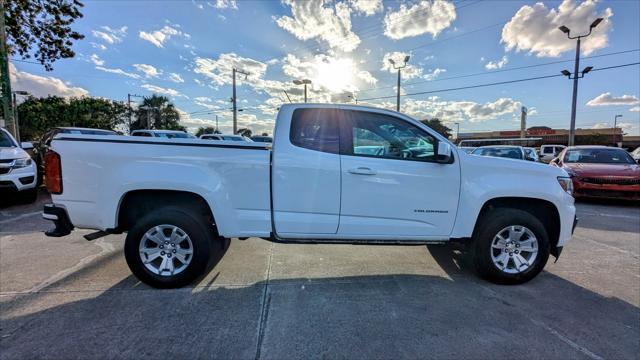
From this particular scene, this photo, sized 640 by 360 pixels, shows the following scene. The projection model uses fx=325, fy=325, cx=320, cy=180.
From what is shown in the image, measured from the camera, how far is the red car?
8.17 meters

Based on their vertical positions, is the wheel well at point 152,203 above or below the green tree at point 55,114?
below

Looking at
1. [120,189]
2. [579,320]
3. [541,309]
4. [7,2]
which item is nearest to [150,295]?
[120,189]

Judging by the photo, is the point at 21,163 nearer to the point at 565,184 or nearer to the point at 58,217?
the point at 58,217

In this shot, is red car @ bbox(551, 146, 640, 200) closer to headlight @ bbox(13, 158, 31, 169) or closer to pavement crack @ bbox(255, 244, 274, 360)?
pavement crack @ bbox(255, 244, 274, 360)

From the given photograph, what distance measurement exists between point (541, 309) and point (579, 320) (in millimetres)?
288

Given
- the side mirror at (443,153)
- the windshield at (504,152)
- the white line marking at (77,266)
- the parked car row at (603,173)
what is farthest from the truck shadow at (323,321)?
the windshield at (504,152)

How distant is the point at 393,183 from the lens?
11.3ft

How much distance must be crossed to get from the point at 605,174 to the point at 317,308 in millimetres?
9200

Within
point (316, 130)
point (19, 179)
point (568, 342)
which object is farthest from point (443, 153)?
point (19, 179)

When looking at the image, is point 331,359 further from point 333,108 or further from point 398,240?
point 333,108

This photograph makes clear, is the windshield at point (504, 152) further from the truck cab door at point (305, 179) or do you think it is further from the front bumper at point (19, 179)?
the front bumper at point (19, 179)

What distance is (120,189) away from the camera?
10.8 ft

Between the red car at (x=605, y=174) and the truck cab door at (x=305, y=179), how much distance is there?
27.7 feet

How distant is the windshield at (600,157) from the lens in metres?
9.05
